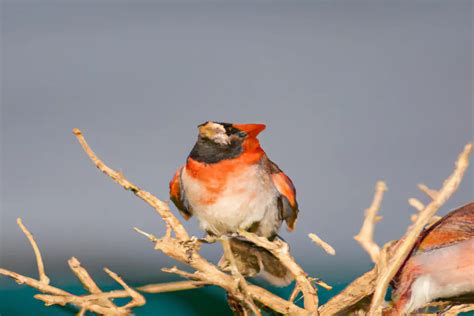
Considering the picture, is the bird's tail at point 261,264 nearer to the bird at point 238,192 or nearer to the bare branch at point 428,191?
the bird at point 238,192

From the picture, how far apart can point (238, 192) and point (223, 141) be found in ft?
0.36

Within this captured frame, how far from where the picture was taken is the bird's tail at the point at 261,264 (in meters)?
1.40

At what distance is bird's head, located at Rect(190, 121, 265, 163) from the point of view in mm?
1273

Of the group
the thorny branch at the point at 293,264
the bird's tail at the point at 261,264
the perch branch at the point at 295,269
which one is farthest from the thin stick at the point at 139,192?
the bird's tail at the point at 261,264

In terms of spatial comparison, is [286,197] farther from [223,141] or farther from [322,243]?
[322,243]

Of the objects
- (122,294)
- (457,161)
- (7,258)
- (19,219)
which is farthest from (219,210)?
(7,258)

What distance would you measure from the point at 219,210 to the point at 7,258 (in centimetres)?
61

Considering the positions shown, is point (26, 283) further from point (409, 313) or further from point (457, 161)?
point (457, 161)

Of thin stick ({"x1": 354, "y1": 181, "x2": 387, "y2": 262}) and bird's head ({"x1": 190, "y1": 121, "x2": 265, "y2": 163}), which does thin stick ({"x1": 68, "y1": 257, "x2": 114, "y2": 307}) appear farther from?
thin stick ({"x1": 354, "y1": 181, "x2": 387, "y2": 262})

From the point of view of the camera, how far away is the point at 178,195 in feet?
4.69

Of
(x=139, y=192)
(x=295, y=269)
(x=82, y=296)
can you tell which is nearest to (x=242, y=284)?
(x=295, y=269)

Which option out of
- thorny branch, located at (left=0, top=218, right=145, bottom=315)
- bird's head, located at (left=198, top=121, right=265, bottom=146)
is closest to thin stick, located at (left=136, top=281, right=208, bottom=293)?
thorny branch, located at (left=0, top=218, right=145, bottom=315)

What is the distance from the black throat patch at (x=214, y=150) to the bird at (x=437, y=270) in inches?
14.0

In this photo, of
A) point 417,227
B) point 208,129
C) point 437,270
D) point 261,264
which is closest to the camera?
point 417,227
